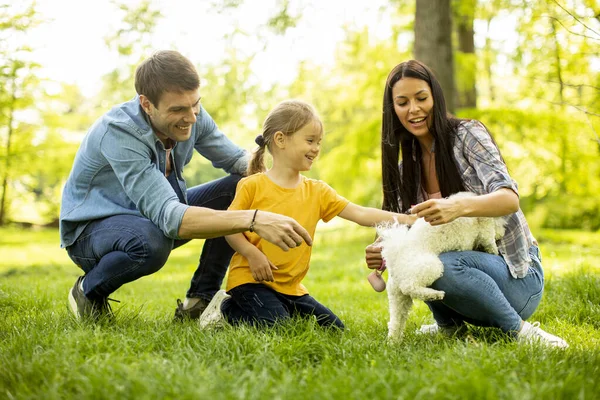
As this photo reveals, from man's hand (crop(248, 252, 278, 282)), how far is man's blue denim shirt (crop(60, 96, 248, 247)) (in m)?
0.42

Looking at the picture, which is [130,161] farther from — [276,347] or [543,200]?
[543,200]

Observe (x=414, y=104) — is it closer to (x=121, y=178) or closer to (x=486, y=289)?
(x=486, y=289)

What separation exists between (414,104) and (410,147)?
0.35 metres

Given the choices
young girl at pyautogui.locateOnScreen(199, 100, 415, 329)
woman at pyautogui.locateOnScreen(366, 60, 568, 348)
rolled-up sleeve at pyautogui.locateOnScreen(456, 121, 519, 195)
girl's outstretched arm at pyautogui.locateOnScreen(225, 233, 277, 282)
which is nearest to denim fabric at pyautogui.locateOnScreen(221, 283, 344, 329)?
young girl at pyautogui.locateOnScreen(199, 100, 415, 329)

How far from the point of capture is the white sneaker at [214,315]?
3.08 m

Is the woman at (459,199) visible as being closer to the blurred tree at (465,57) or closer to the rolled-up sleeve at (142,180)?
the rolled-up sleeve at (142,180)

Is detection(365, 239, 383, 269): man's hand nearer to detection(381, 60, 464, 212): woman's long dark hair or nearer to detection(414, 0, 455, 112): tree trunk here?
detection(381, 60, 464, 212): woman's long dark hair

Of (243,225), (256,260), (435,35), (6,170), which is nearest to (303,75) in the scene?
(6,170)

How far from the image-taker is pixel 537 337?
2.73m

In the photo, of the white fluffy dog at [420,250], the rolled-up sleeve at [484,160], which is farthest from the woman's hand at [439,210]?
the rolled-up sleeve at [484,160]

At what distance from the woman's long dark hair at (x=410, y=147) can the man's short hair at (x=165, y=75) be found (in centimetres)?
110

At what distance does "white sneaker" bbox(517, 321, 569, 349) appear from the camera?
2609mm

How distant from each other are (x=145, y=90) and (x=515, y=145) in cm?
902

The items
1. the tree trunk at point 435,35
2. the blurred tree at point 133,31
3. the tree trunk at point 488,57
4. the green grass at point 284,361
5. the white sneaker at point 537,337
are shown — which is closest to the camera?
the green grass at point 284,361
